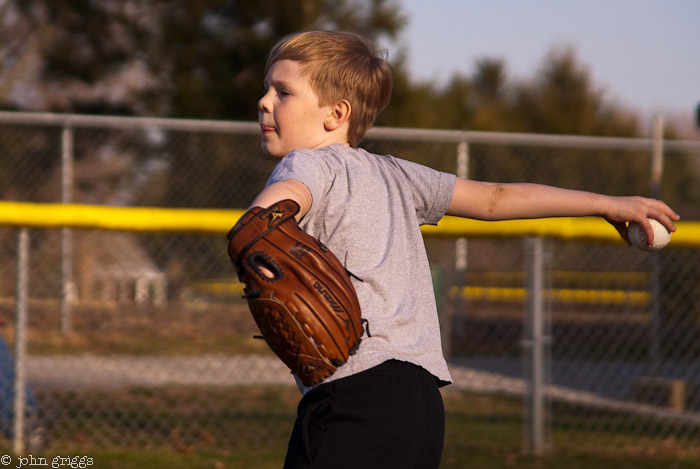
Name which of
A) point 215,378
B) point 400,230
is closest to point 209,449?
point 215,378

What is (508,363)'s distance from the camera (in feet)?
27.2

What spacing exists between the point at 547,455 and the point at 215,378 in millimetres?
2776

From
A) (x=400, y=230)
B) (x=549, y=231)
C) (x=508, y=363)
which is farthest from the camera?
(x=508, y=363)

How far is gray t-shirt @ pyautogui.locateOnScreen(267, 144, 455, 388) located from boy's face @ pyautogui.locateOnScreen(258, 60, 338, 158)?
0.07 m

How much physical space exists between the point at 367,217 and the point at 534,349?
344cm

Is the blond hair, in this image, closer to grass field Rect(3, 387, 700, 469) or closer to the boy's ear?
the boy's ear

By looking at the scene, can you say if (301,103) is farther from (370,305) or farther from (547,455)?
(547,455)

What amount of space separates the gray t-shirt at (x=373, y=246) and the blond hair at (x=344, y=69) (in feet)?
0.35

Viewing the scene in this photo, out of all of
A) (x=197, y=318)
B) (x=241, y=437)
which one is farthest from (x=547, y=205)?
(x=197, y=318)

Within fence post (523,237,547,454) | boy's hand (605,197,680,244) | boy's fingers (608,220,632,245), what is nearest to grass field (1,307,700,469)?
fence post (523,237,547,454)

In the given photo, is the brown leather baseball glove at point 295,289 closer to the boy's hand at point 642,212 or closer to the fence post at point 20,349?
the boy's hand at point 642,212

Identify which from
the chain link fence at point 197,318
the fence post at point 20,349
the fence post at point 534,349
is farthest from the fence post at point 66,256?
the fence post at point 534,349

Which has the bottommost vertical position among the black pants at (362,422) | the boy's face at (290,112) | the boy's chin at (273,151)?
the black pants at (362,422)

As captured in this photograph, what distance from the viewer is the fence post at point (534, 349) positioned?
5.25 m
